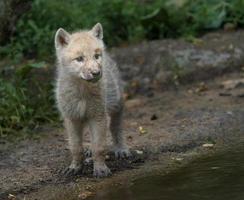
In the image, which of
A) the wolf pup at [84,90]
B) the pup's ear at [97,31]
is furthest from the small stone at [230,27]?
the pup's ear at [97,31]

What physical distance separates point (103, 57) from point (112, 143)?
125 centimetres

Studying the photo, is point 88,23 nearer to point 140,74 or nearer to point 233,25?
point 140,74

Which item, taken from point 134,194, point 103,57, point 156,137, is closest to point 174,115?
point 156,137

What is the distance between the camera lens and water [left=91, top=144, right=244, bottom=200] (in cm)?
630

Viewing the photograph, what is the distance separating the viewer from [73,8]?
447 inches

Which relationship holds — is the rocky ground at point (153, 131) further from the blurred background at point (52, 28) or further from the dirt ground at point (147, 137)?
the blurred background at point (52, 28)

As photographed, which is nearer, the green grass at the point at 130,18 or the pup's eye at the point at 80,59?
the pup's eye at the point at 80,59

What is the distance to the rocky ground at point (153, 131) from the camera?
721 centimetres

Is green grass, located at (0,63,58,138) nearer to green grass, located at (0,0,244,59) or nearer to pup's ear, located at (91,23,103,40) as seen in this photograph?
green grass, located at (0,0,244,59)

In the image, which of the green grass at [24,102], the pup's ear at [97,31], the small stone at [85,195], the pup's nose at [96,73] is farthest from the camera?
the green grass at [24,102]

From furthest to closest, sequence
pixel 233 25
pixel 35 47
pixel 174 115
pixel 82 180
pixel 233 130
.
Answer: pixel 233 25
pixel 35 47
pixel 174 115
pixel 233 130
pixel 82 180

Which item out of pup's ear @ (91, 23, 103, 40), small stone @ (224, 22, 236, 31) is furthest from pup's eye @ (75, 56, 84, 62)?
small stone @ (224, 22, 236, 31)

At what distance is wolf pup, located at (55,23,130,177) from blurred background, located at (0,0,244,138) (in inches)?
65.9

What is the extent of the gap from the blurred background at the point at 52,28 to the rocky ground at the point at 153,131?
41 centimetres
